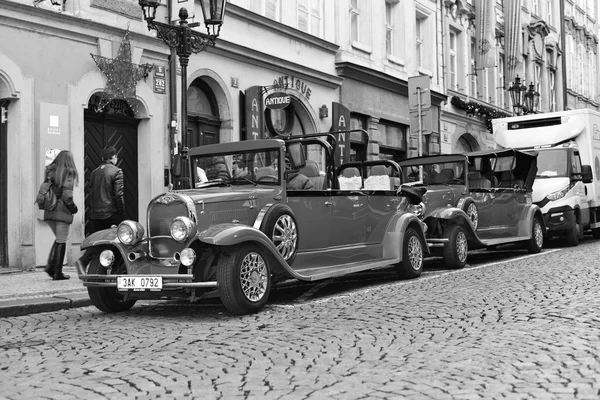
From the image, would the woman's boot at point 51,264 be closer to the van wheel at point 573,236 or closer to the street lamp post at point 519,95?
the van wheel at point 573,236

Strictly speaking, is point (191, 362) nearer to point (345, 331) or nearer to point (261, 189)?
point (345, 331)

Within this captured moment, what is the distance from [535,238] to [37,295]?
9765 mm

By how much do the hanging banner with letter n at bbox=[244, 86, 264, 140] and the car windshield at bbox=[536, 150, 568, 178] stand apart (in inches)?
244

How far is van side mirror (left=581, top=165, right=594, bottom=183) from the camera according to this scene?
16.3m

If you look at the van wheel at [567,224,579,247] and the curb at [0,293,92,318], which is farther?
the van wheel at [567,224,579,247]

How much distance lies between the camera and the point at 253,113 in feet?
54.3

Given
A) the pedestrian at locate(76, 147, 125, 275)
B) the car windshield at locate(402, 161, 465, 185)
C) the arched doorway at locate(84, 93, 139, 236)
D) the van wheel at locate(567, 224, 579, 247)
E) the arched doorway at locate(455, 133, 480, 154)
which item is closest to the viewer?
the pedestrian at locate(76, 147, 125, 275)

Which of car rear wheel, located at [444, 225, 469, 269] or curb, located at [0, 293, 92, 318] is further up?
car rear wheel, located at [444, 225, 469, 269]

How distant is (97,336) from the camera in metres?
6.45

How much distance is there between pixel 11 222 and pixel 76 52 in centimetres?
302

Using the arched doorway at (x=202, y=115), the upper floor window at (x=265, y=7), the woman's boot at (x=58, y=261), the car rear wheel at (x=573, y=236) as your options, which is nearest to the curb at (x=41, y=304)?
the woman's boot at (x=58, y=261)

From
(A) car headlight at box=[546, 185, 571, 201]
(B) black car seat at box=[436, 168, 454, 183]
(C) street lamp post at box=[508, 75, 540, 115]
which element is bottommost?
(A) car headlight at box=[546, 185, 571, 201]

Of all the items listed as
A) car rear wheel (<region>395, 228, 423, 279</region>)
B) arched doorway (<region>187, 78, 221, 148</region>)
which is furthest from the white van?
arched doorway (<region>187, 78, 221, 148</region>)

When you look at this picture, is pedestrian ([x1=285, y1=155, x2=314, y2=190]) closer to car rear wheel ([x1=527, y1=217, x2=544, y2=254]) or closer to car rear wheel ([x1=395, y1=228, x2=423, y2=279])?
car rear wheel ([x1=395, y1=228, x2=423, y2=279])
